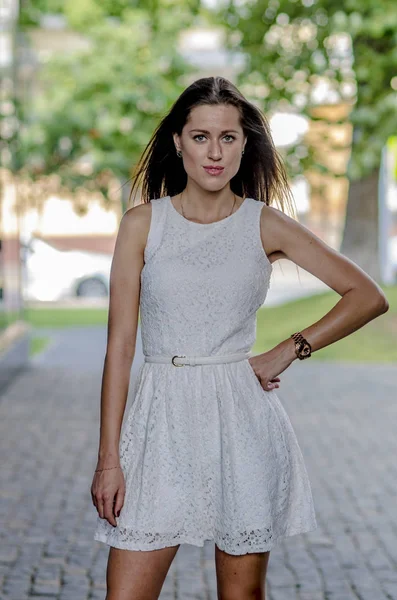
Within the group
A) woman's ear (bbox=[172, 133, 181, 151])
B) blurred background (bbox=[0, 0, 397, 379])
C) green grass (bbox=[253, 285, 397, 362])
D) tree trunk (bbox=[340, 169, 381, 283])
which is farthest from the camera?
tree trunk (bbox=[340, 169, 381, 283])

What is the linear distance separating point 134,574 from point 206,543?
307 cm

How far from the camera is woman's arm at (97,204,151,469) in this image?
2947 mm

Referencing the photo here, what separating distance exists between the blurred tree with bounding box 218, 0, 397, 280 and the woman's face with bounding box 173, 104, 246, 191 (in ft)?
46.6

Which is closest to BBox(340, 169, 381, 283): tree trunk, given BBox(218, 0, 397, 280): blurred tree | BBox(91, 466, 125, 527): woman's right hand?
BBox(218, 0, 397, 280): blurred tree

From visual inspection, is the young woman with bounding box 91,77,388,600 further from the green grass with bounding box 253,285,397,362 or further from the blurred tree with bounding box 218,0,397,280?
the blurred tree with bounding box 218,0,397,280

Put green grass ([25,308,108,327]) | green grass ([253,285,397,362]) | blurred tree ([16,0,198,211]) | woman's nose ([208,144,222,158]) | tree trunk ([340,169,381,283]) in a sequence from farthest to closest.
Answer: blurred tree ([16,0,198,211]), green grass ([25,308,108,327]), tree trunk ([340,169,381,283]), green grass ([253,285,397,362]), woman's nose ([208,144,222,158])

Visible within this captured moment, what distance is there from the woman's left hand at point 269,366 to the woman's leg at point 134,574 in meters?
0.49

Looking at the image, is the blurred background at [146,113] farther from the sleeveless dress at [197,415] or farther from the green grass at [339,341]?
the sleeveless dress at [197,415]

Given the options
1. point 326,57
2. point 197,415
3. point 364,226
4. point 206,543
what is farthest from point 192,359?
point 364,226

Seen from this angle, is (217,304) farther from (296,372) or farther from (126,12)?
(126,12)

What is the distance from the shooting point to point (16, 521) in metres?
6.39

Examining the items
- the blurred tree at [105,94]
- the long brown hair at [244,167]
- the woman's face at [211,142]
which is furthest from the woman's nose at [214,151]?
the blurred tree at [105,94]

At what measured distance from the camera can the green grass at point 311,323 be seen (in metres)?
15.7

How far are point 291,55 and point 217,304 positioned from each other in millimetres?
16321
